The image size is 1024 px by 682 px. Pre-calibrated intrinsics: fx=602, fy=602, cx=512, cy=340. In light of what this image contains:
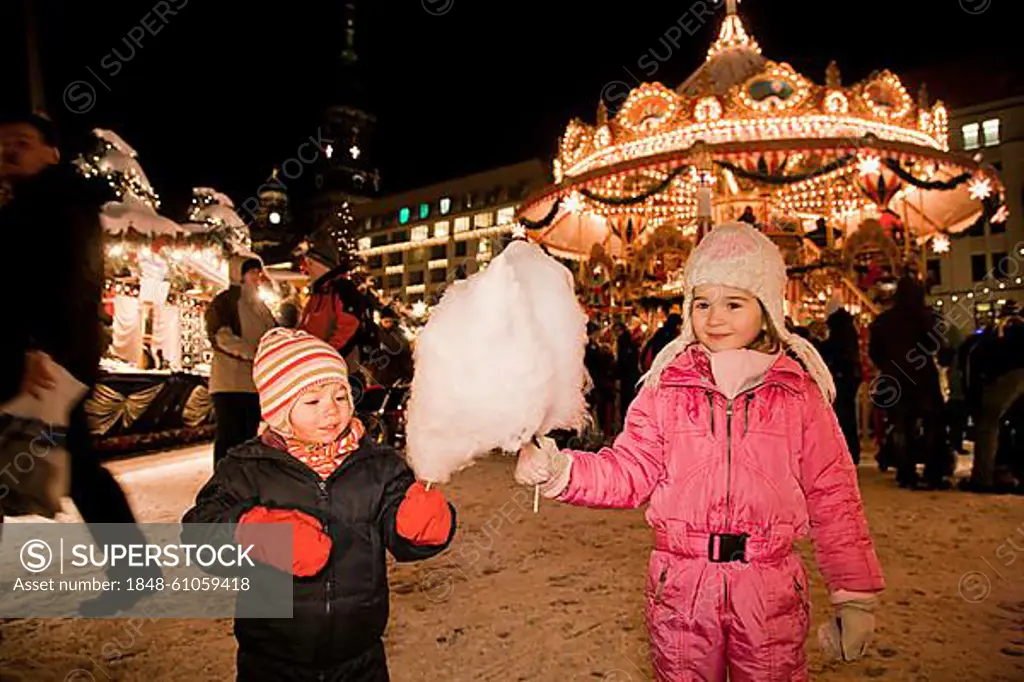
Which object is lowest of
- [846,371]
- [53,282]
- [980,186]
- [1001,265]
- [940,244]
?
[846,371]

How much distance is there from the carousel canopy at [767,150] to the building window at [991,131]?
107ft

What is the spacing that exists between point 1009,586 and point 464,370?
437cm

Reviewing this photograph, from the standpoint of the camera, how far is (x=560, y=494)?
1.59 meters

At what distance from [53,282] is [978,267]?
45931 millimetres

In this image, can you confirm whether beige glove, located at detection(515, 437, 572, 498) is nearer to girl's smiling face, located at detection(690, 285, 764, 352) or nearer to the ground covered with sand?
girl's smiling face, located at detection(690, 285, 764, 352)

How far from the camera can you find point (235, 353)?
472 cm

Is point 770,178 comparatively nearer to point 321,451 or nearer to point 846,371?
point 846,371

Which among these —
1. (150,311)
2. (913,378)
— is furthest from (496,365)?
(150,311)

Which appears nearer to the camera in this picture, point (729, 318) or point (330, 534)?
point (330, 534)

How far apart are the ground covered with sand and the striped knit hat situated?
1.54 meters

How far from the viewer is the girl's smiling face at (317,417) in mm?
1860

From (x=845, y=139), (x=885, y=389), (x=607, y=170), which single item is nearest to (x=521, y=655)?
(x=885, y=389)

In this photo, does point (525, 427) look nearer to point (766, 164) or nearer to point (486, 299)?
point (486, 299)

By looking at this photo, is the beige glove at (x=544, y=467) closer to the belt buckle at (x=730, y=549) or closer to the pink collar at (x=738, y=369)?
the belt buckle at (x=730, y=549)
